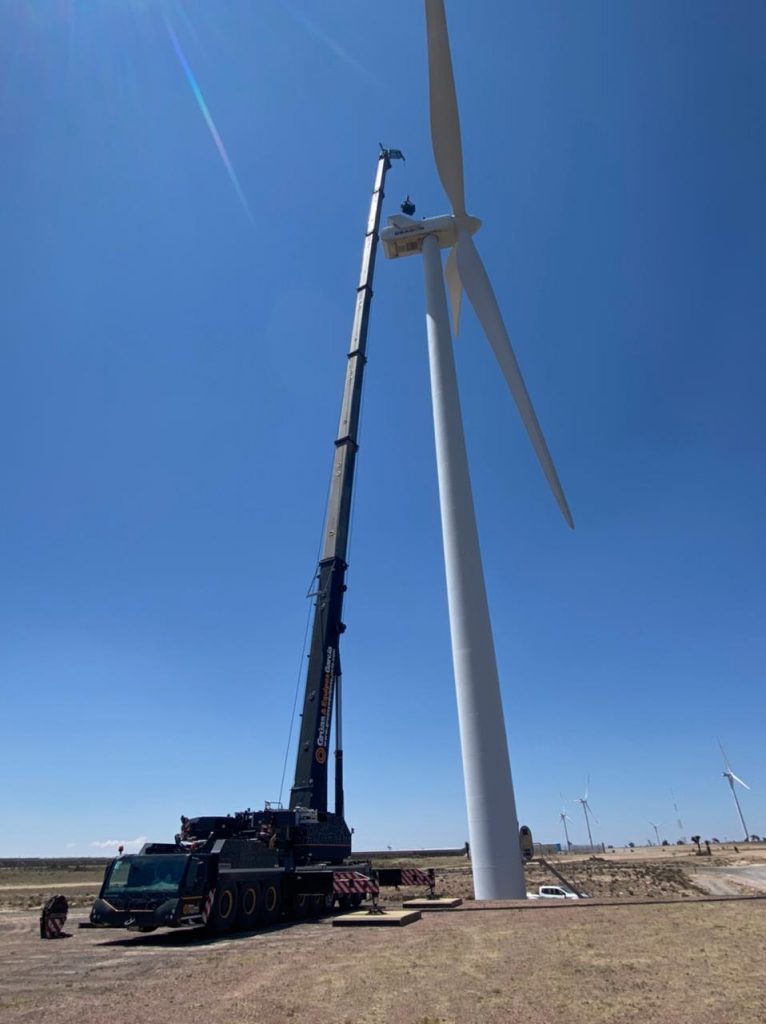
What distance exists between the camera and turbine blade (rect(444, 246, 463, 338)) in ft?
91.9

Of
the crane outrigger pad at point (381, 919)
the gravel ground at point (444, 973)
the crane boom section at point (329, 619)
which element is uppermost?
the crane boom section at point (329, 619)

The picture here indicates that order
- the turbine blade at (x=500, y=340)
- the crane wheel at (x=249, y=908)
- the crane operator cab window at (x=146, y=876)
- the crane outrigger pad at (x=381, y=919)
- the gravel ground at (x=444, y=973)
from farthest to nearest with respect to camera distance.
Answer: the turbine blade at (x=500, y=340) < the crane wheel at (x=249, y=908) < the crane operator cab window at (x=146, y=876) < the crane outrigger pad at (x=381, y=919) < the gravel ground at (x=444, y=973)

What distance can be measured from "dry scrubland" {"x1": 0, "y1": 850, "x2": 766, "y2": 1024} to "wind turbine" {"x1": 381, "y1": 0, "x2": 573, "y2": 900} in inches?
81.1

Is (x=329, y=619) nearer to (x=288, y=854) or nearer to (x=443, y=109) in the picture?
A: (x=288, y=854)

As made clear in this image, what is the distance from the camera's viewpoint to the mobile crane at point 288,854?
1478 centimetres

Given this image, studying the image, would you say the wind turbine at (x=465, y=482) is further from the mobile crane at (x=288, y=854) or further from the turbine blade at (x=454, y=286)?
the mobile crane at (x=288, y=854)

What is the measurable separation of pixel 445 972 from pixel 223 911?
8.19 m

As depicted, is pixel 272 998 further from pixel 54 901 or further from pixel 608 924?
pixel 54 901

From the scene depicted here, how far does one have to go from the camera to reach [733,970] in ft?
26.8

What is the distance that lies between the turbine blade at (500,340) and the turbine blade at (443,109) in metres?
2.22

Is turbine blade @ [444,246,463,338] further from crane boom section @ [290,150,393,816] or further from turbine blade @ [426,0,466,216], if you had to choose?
crane boom section @ [290,150,393,816]

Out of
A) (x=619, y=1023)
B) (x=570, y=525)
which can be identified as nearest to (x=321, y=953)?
(x=619, y=1023)

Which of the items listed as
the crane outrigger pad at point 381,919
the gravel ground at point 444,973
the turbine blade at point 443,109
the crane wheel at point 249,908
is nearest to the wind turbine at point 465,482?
the turbine blade at point 443,109

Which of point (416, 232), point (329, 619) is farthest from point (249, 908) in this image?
point (416, 232)
